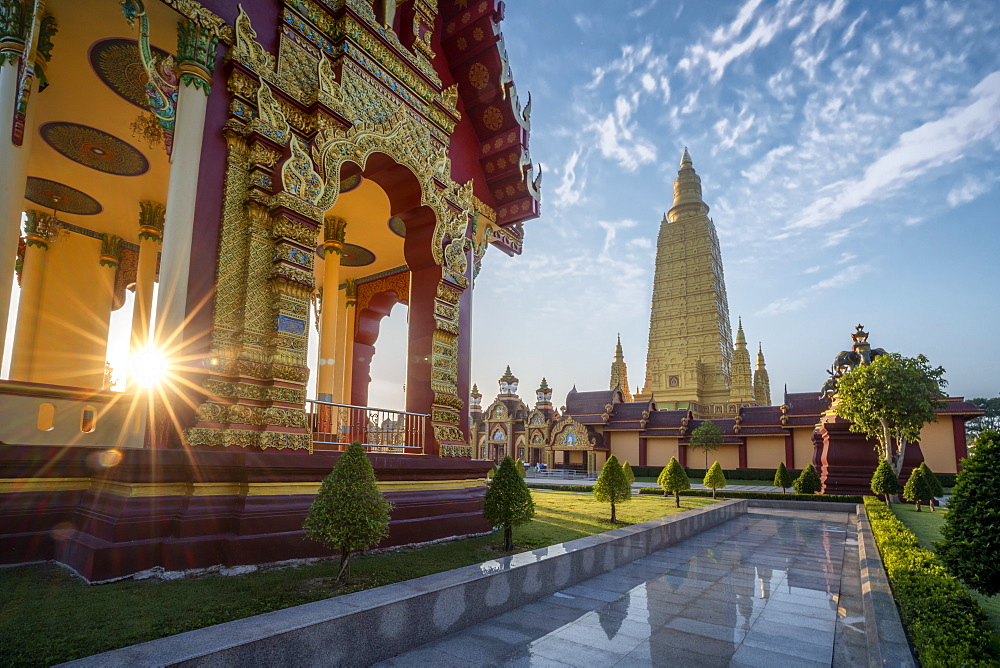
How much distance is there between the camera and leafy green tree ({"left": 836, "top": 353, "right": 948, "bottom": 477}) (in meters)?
18.2

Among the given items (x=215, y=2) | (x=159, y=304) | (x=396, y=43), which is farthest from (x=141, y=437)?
(x=396, y=43)

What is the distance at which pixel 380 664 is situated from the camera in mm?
3852

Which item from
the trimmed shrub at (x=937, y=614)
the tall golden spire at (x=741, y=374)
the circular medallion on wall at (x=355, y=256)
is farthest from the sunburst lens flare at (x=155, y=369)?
the tall golden spire at (x=741, y=374)

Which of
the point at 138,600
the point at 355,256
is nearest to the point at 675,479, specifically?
the point at 355,256

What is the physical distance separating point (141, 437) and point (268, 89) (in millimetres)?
4345

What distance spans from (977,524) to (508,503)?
470 centimetres

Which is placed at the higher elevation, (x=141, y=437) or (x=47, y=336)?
(x=47, y=336)

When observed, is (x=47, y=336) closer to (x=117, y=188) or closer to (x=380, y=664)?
(x=117, y=188)

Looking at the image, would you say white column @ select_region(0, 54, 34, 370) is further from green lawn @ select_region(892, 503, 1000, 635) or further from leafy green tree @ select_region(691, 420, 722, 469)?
leafy green tree @ select_region(691, 420, 722, 469)

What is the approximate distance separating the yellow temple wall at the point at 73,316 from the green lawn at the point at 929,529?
46.7 ft

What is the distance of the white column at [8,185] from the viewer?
16.7ft

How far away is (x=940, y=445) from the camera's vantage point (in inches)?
1152

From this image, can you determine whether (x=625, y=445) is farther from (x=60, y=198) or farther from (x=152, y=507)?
(x=152, y=507)

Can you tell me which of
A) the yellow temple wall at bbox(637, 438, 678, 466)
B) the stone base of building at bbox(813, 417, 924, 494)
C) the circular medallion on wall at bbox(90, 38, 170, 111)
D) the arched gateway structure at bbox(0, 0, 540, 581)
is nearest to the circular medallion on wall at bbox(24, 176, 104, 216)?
the arched gateway structure at bbox(0, 0, 540, 581)
